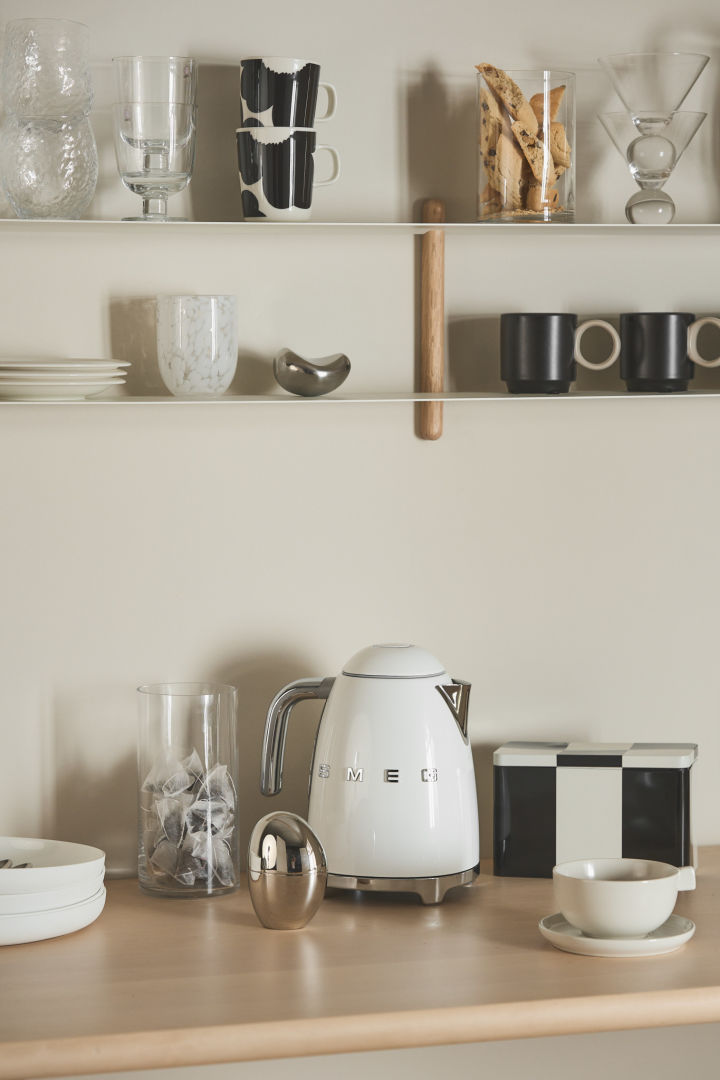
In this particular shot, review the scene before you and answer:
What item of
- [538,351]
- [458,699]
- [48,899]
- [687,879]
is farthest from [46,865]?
[538,351]

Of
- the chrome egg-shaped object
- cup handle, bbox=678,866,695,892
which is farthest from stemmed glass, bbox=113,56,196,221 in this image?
cup handle, bbox=678,866,695,892

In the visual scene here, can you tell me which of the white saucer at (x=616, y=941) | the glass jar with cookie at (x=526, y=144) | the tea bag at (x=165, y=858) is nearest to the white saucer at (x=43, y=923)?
the tea bag at (x=165, y=858)

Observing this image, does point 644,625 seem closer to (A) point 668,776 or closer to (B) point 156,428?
(A) point 668,776

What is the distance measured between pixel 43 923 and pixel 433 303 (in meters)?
0.88

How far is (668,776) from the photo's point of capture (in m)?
1.50

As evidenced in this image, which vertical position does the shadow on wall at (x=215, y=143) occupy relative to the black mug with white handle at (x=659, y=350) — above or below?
above

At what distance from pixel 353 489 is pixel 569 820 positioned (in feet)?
1.67

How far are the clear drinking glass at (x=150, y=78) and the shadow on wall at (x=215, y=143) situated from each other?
12 centimetres

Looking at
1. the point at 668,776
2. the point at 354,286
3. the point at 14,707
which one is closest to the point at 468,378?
the point at 354,286

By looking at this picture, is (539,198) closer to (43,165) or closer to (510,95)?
(510,95)

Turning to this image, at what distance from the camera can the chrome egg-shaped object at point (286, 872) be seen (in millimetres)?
1308

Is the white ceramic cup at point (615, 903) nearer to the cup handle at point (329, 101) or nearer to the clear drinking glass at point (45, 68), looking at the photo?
the cup handle at point (329, 101)

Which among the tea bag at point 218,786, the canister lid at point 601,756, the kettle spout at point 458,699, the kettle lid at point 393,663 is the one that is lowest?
the tea bag at point 218,786

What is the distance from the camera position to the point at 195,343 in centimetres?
146
